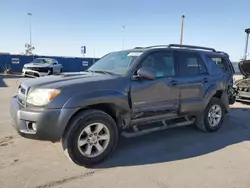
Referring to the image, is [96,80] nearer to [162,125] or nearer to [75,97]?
[75,97]

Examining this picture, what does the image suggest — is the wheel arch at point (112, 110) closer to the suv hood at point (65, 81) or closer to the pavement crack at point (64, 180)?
the suv hood at point (65, 81)

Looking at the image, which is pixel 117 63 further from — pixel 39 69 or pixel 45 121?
pixel 39 69

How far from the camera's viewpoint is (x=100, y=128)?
382cm

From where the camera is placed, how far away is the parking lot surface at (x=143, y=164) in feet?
10.7

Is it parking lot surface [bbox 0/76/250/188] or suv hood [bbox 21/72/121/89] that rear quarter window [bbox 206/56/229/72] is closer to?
parking lot surface [bbox 0/76/250/188]

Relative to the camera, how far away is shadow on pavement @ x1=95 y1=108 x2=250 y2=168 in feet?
13.1

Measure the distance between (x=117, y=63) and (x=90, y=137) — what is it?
1576mm

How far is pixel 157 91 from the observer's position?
4.46 m

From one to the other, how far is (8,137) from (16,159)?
1.16 metres

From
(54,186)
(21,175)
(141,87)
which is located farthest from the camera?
(141,87)

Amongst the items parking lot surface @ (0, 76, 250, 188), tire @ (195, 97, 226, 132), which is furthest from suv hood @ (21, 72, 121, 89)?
tire @ (195, 97, 226, 132)

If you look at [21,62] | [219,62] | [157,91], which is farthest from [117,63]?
[21,62]

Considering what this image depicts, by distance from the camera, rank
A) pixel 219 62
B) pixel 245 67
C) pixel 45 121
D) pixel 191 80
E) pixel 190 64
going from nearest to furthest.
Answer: pixel 45 121, pixel 191 80, pixel 190 64, pixel 219 62, pixel 245 67

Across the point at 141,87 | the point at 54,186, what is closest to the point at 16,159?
the point at 54,186
